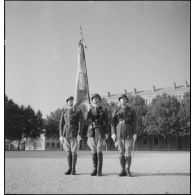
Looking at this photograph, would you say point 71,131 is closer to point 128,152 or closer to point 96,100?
point 96,100

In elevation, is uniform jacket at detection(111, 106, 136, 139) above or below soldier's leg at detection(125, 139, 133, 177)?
above

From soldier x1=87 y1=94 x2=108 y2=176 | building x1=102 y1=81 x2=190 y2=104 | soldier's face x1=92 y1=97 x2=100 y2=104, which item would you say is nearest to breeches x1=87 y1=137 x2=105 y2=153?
soldier x1=87 y1=94 x2=108 y2=176

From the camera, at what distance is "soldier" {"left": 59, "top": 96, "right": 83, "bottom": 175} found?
9.14 m

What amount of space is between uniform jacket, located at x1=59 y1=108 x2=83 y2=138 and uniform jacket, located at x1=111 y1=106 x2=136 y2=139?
1076 millimetres

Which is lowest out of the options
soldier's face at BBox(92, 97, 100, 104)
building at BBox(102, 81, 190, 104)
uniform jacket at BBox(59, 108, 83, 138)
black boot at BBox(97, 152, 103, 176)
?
black boot at BBox(97, 152, 103, 176)

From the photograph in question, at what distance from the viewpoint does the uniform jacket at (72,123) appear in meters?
9.19

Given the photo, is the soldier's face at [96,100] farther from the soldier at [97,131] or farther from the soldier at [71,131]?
the soldier at [71,131]

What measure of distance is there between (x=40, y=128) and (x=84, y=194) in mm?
49633

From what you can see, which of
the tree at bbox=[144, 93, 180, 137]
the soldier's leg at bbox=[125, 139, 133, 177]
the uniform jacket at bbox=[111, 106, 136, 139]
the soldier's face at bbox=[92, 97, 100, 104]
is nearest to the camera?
the soldier's leg at bbox=[125, 139, 133, 177]

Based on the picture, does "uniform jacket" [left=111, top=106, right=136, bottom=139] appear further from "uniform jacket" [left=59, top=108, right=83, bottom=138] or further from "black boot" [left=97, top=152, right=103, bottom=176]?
"uniform jacket" [left=59, top=108, right=83, bottom=138]

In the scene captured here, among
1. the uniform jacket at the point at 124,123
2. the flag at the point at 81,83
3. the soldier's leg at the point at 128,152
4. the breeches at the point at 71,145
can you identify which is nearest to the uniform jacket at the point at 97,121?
the uniform jacket at the point at 124,123

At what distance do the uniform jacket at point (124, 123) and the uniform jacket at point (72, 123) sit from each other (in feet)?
3.53

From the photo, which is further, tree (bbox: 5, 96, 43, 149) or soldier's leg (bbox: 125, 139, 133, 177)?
tree (bbox: 5, 96, 43, 149)

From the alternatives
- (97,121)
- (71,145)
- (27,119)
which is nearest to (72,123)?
(71,145)
